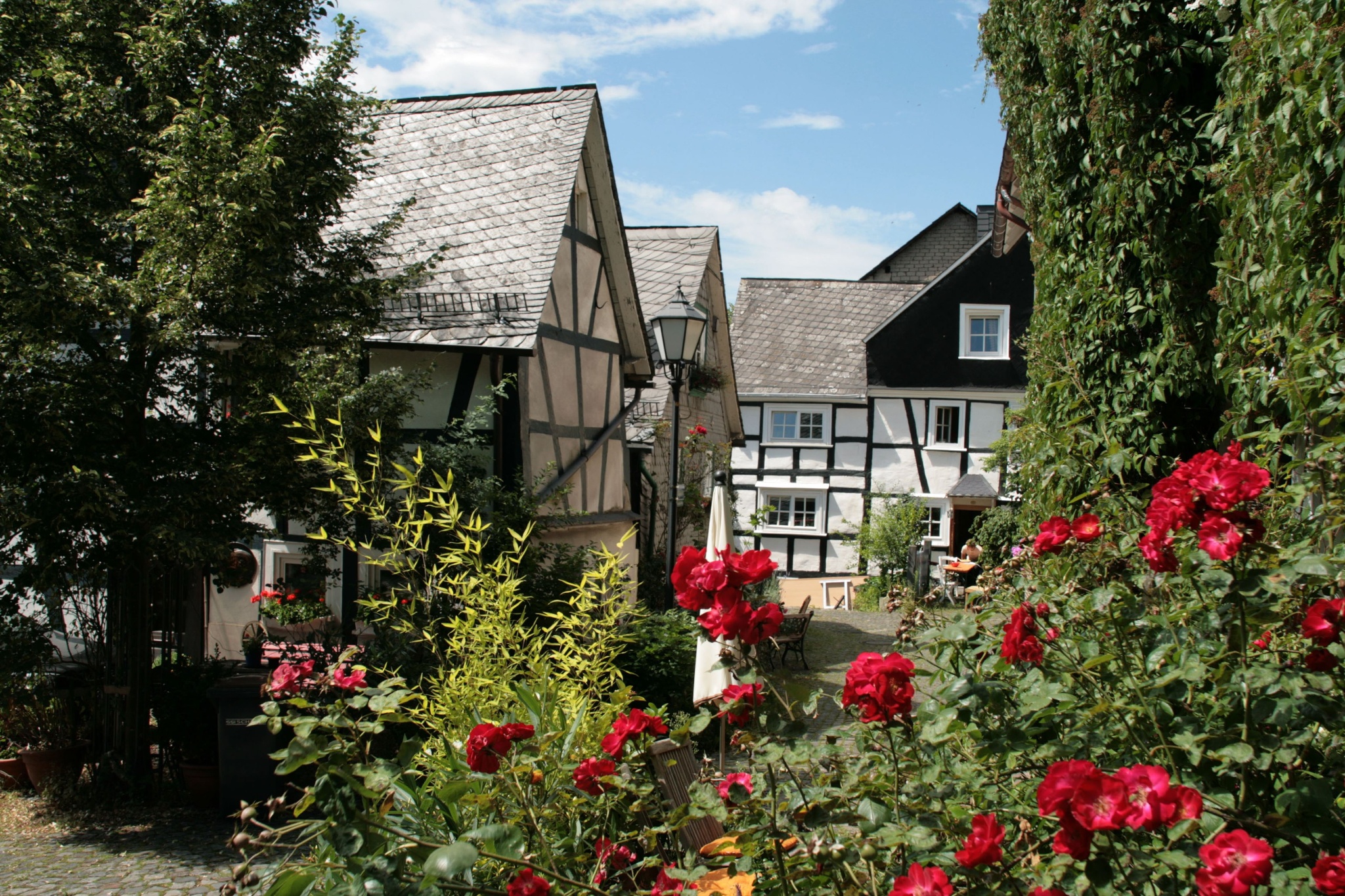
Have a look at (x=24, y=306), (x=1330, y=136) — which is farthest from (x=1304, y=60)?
(x=24, y=306)

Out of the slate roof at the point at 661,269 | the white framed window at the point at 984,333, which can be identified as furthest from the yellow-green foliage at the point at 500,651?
the white framed window at the point at 984,333

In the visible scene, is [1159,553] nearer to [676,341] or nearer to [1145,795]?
[1145,795]

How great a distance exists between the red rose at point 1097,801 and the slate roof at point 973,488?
21.2m

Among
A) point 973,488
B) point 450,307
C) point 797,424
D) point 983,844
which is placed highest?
point 450,307

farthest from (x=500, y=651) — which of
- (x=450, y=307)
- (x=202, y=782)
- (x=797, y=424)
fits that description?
(x=797, y=424)

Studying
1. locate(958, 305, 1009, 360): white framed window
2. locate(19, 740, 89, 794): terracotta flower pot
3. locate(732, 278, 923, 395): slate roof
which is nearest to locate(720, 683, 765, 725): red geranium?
locate(19, 740, 89, 794): terracotta flower pot

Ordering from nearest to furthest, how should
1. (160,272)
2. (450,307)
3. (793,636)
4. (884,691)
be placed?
(884,691)
(160,272)
(450,307)
(793,636)

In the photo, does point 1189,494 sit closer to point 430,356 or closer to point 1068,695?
point 1068,695

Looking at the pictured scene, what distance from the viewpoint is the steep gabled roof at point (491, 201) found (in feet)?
30.9

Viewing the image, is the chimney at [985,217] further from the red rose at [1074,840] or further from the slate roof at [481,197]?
the red rose at [1074,840]

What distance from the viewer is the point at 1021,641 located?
1.88 meters

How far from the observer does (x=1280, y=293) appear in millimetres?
3406

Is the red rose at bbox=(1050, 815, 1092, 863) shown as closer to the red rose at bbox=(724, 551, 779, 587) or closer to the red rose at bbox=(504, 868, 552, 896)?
the red rose at bbox=(724, 551, 779, 587)

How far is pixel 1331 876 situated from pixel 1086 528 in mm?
913
